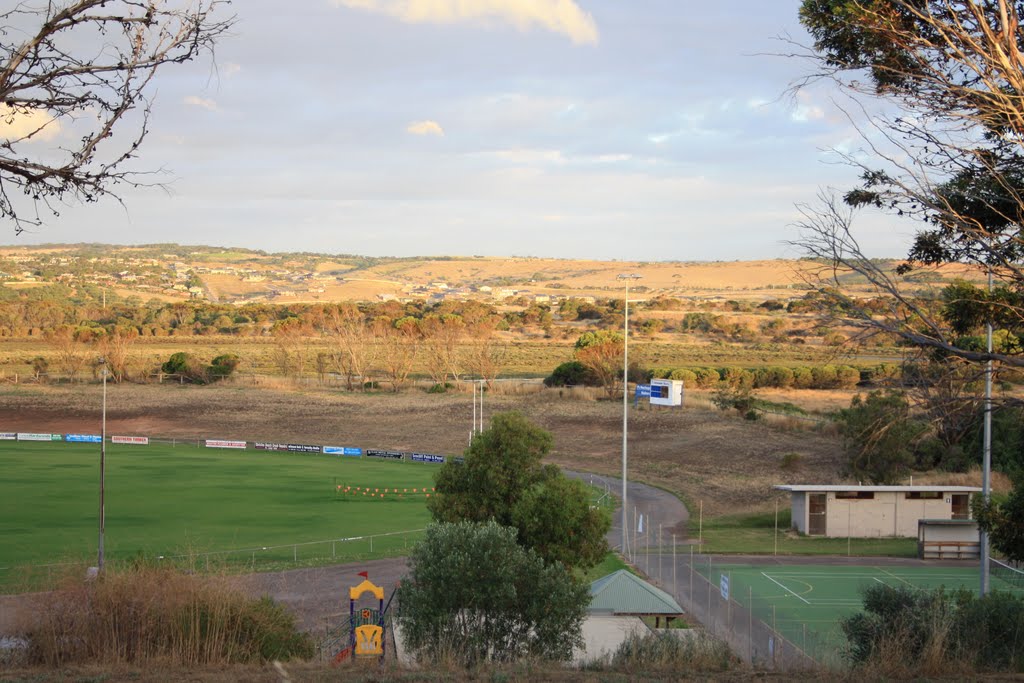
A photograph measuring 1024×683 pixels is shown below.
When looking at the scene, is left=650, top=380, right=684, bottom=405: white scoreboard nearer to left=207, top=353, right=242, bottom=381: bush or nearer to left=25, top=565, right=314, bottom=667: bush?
left=207, top=353, right=242, bottom=381: bush

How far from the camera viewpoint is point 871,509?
39.3 metres

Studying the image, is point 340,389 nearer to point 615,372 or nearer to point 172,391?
point 172,391

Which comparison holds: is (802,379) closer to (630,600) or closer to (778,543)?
(778,543)

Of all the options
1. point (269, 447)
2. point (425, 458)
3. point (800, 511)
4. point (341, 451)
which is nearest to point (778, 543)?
point (800, 511)

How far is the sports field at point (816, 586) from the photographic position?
25.7m

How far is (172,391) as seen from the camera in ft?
293

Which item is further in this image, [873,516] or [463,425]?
[463,425]

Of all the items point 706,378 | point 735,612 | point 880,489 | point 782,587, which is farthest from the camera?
point 706,378

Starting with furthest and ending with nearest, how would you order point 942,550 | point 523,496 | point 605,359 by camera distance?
point 605,359 → point 942,550 → point 523,496

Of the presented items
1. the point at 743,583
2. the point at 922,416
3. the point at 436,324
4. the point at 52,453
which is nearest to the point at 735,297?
the point at 436,324

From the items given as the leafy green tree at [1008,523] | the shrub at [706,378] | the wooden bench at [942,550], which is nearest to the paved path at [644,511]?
the wooden bench at [942,550]

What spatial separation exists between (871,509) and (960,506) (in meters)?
3.72

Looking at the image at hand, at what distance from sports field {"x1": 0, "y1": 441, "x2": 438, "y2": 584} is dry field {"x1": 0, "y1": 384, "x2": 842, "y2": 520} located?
916cm

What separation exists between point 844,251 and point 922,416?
3.81m
